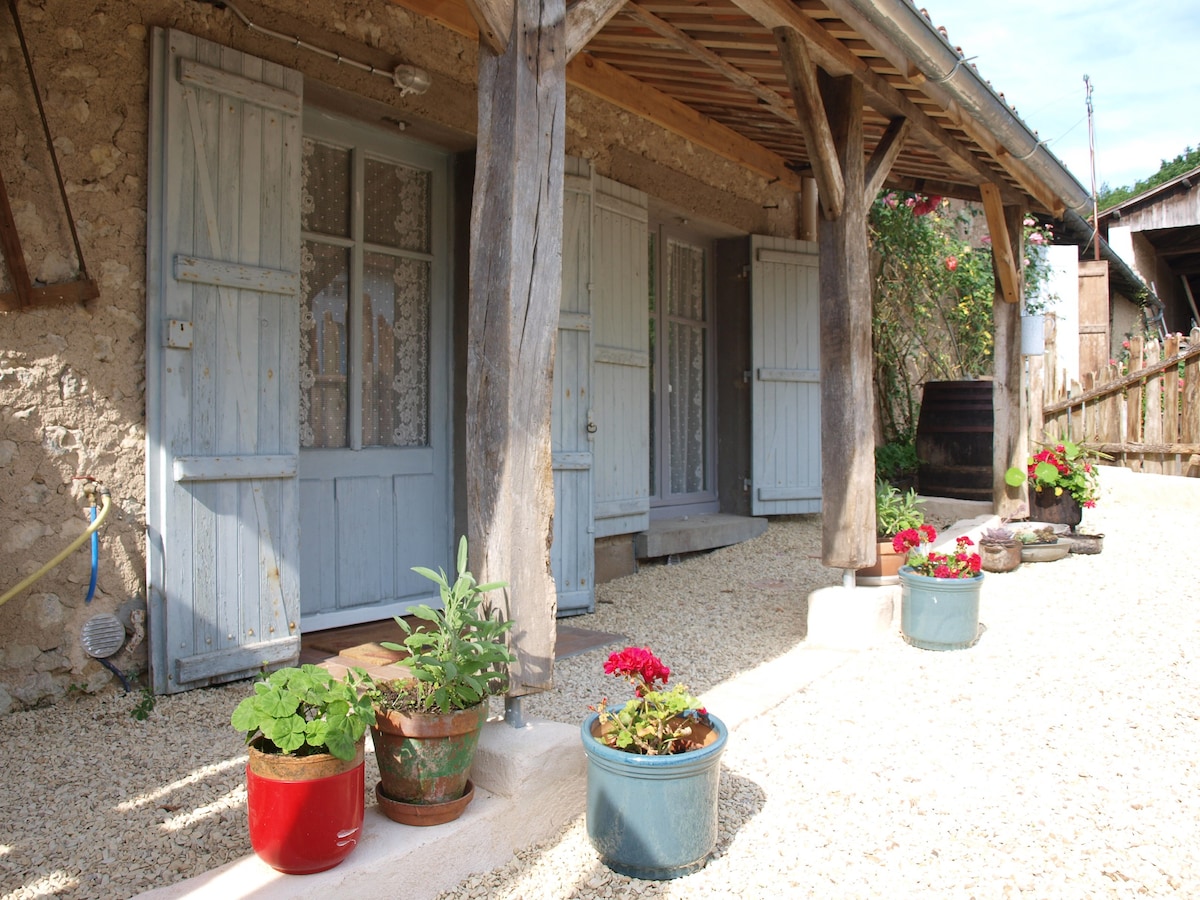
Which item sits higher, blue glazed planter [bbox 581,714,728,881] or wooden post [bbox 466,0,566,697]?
wooden post [bbox 466,0,566,697]

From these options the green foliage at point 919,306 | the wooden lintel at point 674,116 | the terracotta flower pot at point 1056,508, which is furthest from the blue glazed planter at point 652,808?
the green foliage at point 919,306

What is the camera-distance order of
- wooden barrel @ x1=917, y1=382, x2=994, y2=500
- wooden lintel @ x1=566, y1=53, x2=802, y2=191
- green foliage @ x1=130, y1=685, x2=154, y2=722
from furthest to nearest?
wooden barrel @ x1=917, y1=382, x2=994, y2=500 → wooden lintel @ x1=566, y1=53, x2=802, y2=191 → green foliage @ x1=130, y1=685, x2=154, y2=722

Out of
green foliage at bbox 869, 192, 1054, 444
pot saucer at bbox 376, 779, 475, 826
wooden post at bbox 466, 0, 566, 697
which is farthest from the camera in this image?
green foliage at bbox 869, 192, 1054, 444

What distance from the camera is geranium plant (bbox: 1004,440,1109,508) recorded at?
605 centimetres

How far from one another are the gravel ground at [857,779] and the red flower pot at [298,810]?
37 centimetres

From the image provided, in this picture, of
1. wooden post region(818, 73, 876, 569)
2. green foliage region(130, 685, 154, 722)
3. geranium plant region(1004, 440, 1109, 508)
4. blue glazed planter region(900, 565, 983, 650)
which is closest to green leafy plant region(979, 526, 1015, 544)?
geranium plant region(1004, 440, 1109, 508)

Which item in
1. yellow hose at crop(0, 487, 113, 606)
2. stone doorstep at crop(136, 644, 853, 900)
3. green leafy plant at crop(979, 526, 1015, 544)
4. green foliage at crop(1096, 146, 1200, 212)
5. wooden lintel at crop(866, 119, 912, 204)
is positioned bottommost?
stone doorstep at crop(136, 644, 853, 900)

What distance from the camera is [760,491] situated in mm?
6375

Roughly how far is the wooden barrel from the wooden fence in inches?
31.2

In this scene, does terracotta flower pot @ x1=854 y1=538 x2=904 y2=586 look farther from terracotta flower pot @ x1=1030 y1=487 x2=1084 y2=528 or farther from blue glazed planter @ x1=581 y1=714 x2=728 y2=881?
blue glazed planter @ x1=581 y1=714 x2=728 y2=881

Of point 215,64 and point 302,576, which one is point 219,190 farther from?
point 302,576

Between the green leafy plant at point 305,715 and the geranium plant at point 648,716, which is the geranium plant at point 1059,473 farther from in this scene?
the green leafy plant at point 305,715

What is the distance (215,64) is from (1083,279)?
11331mm

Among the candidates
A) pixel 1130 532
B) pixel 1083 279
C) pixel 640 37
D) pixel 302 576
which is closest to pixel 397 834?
pixel 302 576
